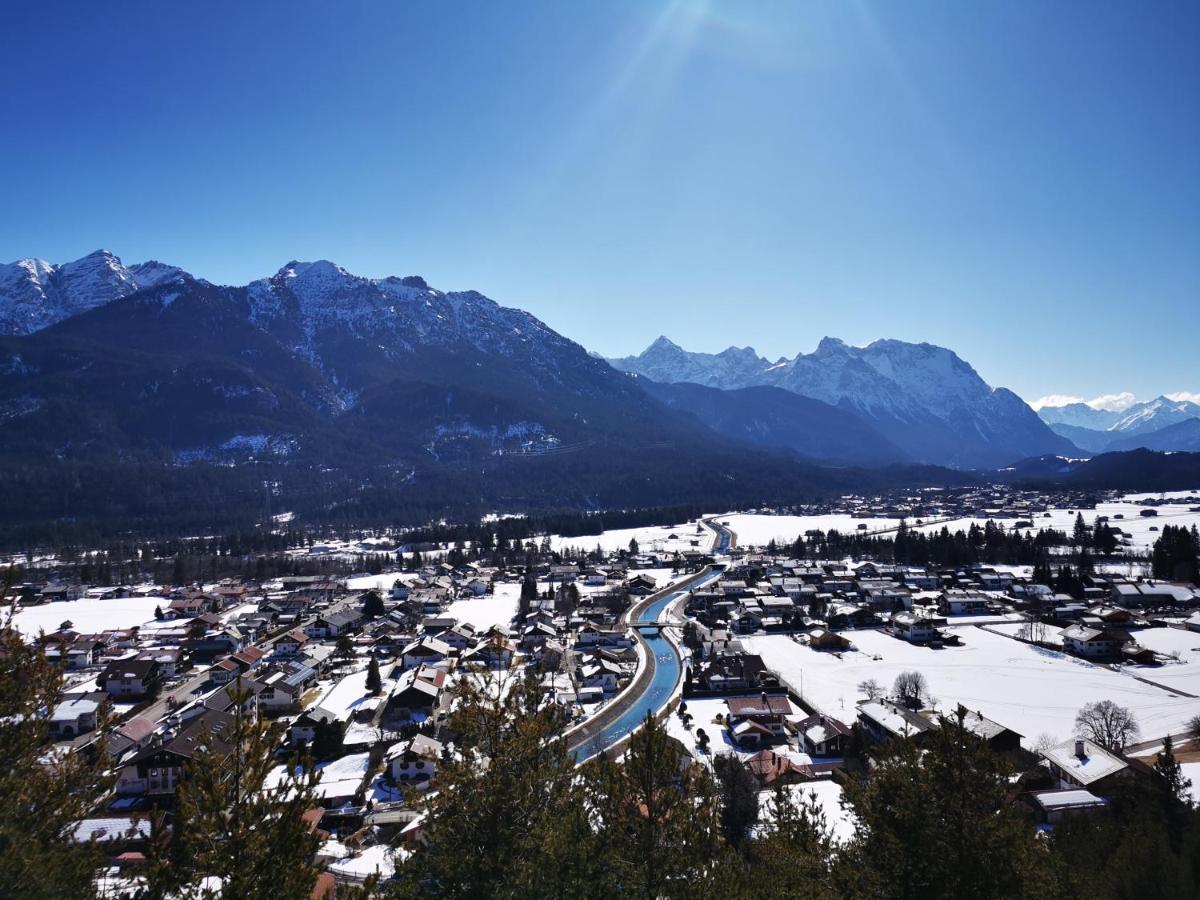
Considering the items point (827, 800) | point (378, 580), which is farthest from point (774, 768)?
point (378, 580)

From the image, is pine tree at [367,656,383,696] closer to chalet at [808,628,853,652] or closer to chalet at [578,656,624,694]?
chalet at [578,656,624,694]

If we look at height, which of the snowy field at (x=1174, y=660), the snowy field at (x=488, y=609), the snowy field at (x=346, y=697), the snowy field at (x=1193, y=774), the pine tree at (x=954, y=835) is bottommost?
the snowy field at (x=346, y=697)

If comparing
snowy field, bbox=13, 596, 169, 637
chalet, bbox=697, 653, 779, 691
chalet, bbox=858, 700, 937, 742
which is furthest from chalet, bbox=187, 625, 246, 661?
chalet, bbox=858, 700, 937, 742

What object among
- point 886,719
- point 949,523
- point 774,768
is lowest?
point 774,768

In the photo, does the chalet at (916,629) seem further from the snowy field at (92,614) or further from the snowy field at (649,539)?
the snowy field at (92,614)

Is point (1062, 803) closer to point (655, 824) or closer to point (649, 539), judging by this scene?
point (655, 824)

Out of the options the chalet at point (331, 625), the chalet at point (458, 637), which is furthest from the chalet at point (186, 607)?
the chalet at point (458, 637)
